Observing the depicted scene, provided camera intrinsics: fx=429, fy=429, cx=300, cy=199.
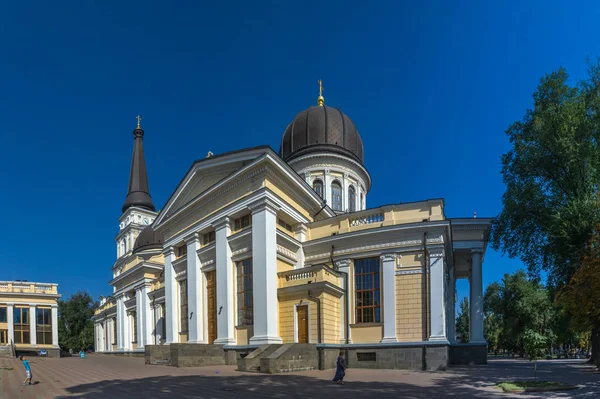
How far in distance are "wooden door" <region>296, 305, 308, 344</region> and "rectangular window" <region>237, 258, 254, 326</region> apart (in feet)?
8.94

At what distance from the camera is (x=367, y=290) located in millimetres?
22688

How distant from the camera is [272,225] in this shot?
874 inches

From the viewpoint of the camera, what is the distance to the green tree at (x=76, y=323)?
69350 millimetres

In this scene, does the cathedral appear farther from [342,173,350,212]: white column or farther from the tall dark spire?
the tall dark spire

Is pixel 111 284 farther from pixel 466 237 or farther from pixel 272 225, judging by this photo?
pixel 466 237

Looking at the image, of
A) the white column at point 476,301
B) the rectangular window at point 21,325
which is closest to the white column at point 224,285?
the white column at point 476,301

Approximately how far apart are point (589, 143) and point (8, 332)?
5660 centimetres

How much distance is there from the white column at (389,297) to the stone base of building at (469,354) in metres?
6.80

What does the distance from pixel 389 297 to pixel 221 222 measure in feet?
33.2

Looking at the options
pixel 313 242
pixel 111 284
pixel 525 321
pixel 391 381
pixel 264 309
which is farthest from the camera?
pixel 111 284

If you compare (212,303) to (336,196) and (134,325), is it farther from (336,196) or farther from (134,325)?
(134,325)

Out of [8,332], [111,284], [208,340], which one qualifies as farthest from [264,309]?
[8,332]

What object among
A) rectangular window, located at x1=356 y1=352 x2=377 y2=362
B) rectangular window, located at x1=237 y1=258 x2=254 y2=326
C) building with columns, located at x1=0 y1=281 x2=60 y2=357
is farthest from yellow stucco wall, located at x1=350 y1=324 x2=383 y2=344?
building with columns, located at x1=0 y1=281 x2=60 y2=357

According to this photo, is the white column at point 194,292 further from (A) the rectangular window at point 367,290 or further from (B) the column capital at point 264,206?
(A) the rectangular window at point 367,290
